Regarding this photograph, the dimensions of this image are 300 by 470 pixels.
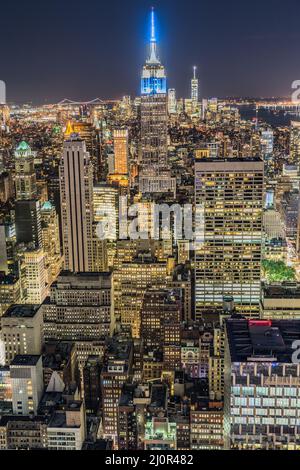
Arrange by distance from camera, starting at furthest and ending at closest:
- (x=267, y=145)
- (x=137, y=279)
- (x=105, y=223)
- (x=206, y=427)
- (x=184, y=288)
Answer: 1. (x=267, y=145)
2. (x=105, y=223)
3. (x=137, y=279)
4. (x=184, y=288)
5. (x=206, y=427)

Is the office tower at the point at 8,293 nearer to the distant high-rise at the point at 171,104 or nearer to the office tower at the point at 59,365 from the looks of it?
the office tower at the point at 59,365

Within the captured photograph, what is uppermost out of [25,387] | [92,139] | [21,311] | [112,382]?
[92,139]

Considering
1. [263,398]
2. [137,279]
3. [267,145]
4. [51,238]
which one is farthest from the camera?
[267,145]

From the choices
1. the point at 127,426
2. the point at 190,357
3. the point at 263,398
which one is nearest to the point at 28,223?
the point at 190,357

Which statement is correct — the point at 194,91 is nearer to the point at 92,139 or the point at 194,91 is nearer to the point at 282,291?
the point at 282,291

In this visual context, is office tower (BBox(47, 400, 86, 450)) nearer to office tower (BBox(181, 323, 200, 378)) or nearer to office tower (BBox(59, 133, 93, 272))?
office tower (BBox(181, 323, 200, 378))

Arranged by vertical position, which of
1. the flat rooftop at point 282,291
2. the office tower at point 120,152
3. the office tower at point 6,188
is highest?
the office tower at point 120,152

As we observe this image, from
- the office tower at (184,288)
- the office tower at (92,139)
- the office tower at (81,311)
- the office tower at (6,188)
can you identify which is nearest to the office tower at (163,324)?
the office tower at (81,311)
